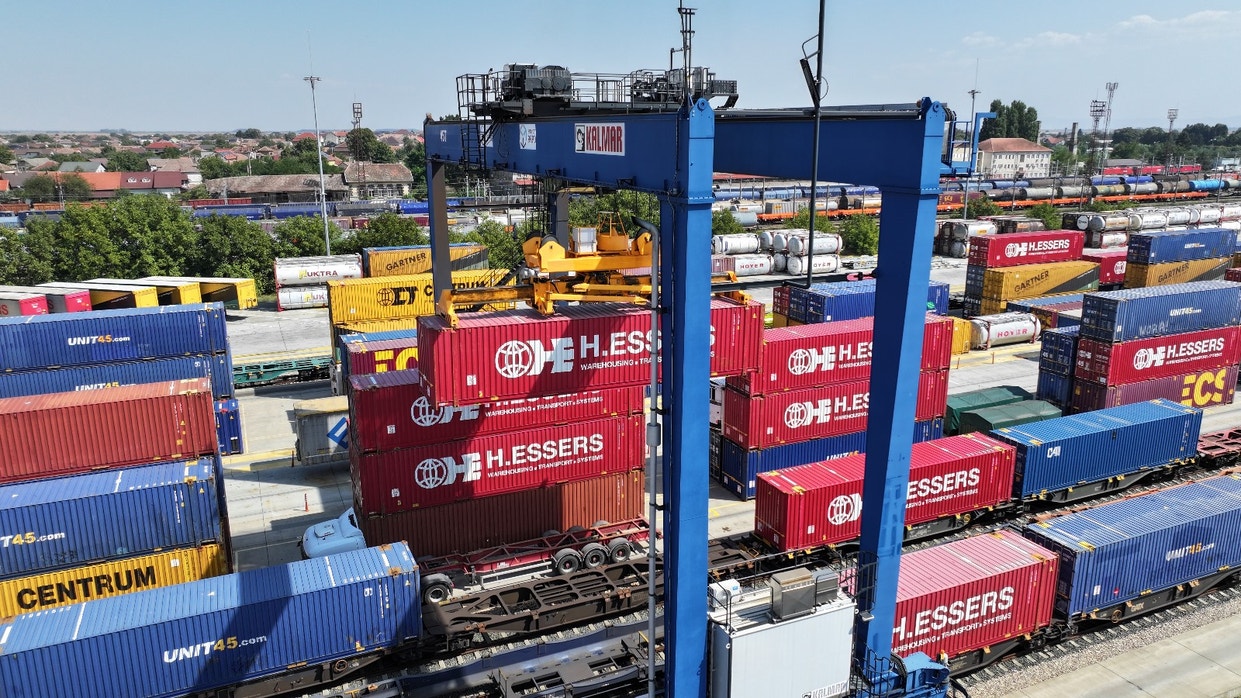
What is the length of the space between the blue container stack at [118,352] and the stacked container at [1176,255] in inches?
1974

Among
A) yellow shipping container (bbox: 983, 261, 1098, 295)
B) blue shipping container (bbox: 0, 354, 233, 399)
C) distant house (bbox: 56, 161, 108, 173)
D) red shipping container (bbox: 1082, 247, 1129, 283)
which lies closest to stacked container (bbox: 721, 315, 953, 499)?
blue shipping container (bbox: 0, 354, 233, 399)

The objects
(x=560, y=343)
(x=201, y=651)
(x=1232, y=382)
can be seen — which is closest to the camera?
(x=201, y=651)

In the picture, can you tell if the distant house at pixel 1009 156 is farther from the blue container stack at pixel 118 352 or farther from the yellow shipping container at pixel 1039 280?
the blue container stack at pixel 118 352

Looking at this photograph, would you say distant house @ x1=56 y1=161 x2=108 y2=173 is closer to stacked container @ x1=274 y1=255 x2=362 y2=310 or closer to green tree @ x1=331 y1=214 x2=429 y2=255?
green tree @ x1=331 y1=214 x2=429 y2=255

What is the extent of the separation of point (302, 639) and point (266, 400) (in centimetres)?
2397

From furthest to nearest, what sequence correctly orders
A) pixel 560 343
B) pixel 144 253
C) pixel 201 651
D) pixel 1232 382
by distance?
pixel 144 253, pixel 1232 382, pixel 560 343, pixel 201 651

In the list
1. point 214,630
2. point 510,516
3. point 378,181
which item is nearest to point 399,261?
point 510,516

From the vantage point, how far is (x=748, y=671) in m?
12.2

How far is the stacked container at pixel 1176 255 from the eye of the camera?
47.0 m

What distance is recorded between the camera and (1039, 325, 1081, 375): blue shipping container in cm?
3219

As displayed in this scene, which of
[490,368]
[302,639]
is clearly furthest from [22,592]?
[490,368]

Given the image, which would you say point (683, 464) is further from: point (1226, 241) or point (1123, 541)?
point (1226, 241)

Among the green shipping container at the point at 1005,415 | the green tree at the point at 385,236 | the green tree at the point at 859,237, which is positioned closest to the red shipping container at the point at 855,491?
the green shipping container at the point at 1005,415

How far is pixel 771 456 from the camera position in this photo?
26.2m
